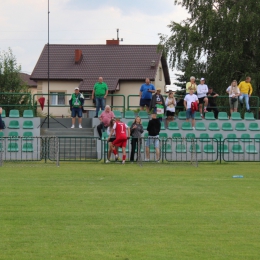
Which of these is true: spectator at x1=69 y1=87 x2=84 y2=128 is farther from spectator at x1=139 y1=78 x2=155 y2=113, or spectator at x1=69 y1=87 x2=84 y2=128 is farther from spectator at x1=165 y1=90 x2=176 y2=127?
spectator at x1=165 y1=90 x2=176 y2=127

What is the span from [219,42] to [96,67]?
79.4 feet

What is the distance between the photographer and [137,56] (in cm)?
6888

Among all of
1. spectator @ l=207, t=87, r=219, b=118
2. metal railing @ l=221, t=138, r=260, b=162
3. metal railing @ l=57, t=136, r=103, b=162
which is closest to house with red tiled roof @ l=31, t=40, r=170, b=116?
spectator @ l=207, t=87, r=219, b=118

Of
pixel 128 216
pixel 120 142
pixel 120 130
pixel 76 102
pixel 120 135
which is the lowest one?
pixel 128 216

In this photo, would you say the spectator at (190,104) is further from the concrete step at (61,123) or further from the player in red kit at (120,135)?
the player in red kit at (120,135)

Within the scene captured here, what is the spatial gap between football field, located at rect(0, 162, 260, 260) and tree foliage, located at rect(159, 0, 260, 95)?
1017 inches

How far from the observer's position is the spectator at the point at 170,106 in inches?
1180

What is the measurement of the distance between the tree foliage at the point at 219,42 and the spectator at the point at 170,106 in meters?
13.7

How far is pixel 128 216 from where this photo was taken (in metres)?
11.4

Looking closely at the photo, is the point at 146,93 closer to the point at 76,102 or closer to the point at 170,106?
the point at 170,106

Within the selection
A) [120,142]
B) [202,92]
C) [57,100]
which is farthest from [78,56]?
[120,142]

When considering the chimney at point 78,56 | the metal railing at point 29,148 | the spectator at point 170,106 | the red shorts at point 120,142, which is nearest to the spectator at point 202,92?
the spectator at point 170,106

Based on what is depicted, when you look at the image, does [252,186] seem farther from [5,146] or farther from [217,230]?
[5,146]

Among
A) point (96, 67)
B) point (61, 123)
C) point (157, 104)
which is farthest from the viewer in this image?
point (96, 67)
